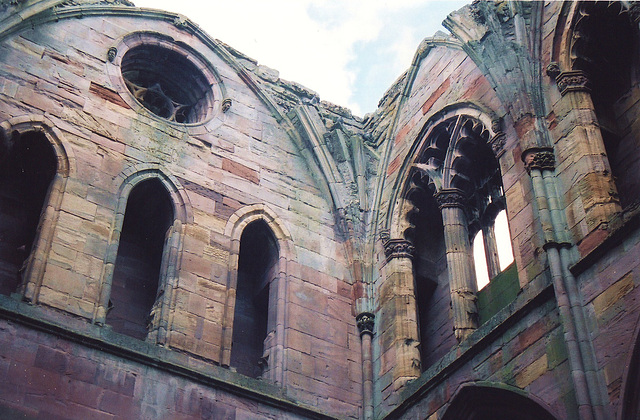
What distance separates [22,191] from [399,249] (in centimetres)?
522

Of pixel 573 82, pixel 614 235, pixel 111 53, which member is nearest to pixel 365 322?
pixel 573 82

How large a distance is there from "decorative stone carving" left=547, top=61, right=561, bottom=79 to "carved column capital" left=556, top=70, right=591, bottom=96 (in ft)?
0.43

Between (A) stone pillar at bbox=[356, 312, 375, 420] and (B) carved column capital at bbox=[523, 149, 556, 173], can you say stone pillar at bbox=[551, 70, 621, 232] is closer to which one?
(B) carved column capital at bbox=[523, 149, 556, 173]

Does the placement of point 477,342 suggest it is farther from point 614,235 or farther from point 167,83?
point 167,83

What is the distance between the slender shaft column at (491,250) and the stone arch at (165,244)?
4.01 metres

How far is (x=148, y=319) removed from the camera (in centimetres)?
1266

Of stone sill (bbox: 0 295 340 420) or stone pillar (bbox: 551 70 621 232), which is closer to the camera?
stone pillar (bbox: 551 70 621 232)

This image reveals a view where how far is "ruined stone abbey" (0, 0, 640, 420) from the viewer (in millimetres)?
10781

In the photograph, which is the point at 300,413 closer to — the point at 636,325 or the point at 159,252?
the point at 159,252

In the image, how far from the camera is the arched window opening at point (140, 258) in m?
13.0

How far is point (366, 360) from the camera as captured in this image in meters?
13.8

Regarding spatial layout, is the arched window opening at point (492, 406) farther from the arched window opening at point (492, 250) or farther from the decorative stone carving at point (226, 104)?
the decorative stone carving at point (226, 104)

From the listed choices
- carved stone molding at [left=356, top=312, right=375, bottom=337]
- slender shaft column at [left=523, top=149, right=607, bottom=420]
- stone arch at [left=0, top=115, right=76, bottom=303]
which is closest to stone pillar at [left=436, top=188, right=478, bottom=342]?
carved stone molding at [left=356, top=312, right=375, bottom=337]

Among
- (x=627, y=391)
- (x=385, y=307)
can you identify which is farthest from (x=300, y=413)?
(x=627, y=391)
